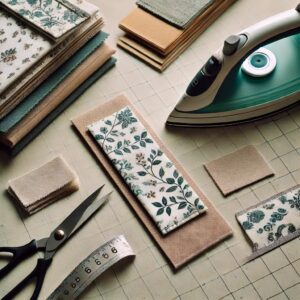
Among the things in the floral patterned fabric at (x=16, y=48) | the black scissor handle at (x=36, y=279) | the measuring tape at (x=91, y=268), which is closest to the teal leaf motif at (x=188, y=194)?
the measuring tape at (x=91, y=268)

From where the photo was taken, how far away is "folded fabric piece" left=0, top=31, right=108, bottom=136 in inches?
39.8

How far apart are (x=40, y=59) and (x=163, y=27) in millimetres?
291

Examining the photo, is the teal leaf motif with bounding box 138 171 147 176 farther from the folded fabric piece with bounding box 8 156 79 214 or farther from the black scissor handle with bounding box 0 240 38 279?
the black scissor handle with bounding box 0 240 38 279

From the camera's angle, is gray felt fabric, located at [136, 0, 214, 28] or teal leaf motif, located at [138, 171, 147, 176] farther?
gray felt fabric, located at [136, 0, 214, 28]

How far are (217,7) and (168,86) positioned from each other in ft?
0.75

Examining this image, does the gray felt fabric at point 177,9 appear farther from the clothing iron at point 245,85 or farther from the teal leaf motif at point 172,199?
the teal leaf motif at point 172,199

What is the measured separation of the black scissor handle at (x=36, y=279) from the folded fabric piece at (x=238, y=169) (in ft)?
1.13

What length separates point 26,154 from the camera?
3.49 feet

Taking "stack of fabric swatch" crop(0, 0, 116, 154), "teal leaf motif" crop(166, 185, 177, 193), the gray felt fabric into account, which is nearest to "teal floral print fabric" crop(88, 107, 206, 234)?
"teal leaf motif" crop(166, 185, 177, 193)

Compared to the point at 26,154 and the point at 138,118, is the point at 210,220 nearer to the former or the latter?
the point at 138,118

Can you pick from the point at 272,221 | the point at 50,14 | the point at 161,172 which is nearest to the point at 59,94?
the point at 50,14

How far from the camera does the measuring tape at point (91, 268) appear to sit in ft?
2.93

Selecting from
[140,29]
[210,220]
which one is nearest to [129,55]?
[140,29]

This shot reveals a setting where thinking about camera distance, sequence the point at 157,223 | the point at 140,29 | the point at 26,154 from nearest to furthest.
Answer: the point at 157,223 → the point at 26,154 → the point at 140,29
